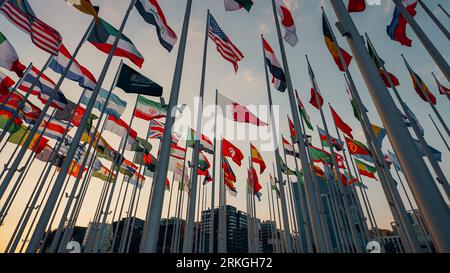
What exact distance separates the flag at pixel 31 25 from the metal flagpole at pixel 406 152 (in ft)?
37.4

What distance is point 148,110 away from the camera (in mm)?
15484

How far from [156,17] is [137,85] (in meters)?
2.89

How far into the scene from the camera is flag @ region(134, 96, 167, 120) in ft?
50.0

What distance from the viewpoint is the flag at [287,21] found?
10935mm

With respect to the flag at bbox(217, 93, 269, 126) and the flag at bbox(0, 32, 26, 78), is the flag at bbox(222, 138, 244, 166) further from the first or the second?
the flag at bbox(0, 32, 26, 78)

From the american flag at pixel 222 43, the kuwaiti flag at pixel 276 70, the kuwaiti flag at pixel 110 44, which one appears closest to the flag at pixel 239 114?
the kuwaiti flag at pixel 276 70

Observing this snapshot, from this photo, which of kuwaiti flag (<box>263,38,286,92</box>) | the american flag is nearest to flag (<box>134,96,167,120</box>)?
the american flag

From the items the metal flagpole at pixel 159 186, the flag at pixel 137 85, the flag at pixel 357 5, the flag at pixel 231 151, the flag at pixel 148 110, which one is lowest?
the metal flagpole at pixel 159 186

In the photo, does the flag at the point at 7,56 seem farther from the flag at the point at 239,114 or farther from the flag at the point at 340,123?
the flag at the point at 340,123

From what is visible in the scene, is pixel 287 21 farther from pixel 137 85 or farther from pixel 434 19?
pixel 137 85
